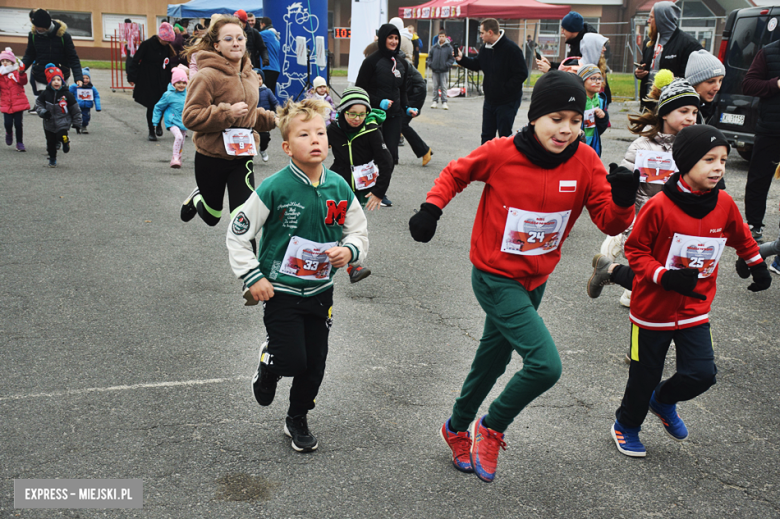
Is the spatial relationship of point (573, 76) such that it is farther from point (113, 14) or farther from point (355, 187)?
point (113, 14)

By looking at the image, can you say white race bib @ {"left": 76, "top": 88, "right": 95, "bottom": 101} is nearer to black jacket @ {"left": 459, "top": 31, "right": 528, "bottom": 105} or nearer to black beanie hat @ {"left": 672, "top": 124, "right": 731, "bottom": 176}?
black jacket @ {"left": 459, "top": 31, "right": 528, "bottom": 105}

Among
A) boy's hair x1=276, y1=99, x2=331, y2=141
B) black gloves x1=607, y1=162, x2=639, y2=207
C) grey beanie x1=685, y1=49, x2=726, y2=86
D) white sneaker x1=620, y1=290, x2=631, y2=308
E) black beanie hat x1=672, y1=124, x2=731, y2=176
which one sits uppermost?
grey beanie x1=685, y1=49, x2=726, y2=86

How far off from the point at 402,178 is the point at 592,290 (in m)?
6.48

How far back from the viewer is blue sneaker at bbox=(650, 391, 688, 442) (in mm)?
3617

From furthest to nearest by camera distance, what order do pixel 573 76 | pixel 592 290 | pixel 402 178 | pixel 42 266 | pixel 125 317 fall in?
pixel 402 178
pixel 42 266
pixel 125 317
pixel 592 290
pixel 573 76

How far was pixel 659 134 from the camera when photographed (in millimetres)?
4781

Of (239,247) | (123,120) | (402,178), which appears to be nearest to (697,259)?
→ (239,247)

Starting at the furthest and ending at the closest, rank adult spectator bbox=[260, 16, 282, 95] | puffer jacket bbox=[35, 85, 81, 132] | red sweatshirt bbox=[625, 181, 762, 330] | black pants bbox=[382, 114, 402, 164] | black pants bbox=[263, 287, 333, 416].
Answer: adult spectator bbox=[260, 16, 282, 95] < puffer jacket bbox=[35, 85, 81, 132] < black pants bbox=[382, 114, 402, 164] < red sweatshirt bbox=[625, 181, 762, 330] < black pants bbox=[263, 287, 333, 416]

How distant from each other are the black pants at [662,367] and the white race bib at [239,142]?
3.31 m

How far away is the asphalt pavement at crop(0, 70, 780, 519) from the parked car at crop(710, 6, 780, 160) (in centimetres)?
438

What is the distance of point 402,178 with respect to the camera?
10648mm

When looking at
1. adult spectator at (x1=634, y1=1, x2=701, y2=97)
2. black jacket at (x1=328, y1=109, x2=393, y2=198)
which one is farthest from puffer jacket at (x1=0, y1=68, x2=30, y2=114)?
adult spectator at (x1=634, y1=1, x2=701, y2=97)

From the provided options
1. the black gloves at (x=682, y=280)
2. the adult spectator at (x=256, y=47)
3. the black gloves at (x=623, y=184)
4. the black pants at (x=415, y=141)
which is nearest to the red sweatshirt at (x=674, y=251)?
the black gloves at (x=682, y=280)

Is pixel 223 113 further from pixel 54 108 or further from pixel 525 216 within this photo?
pixel 54 108
